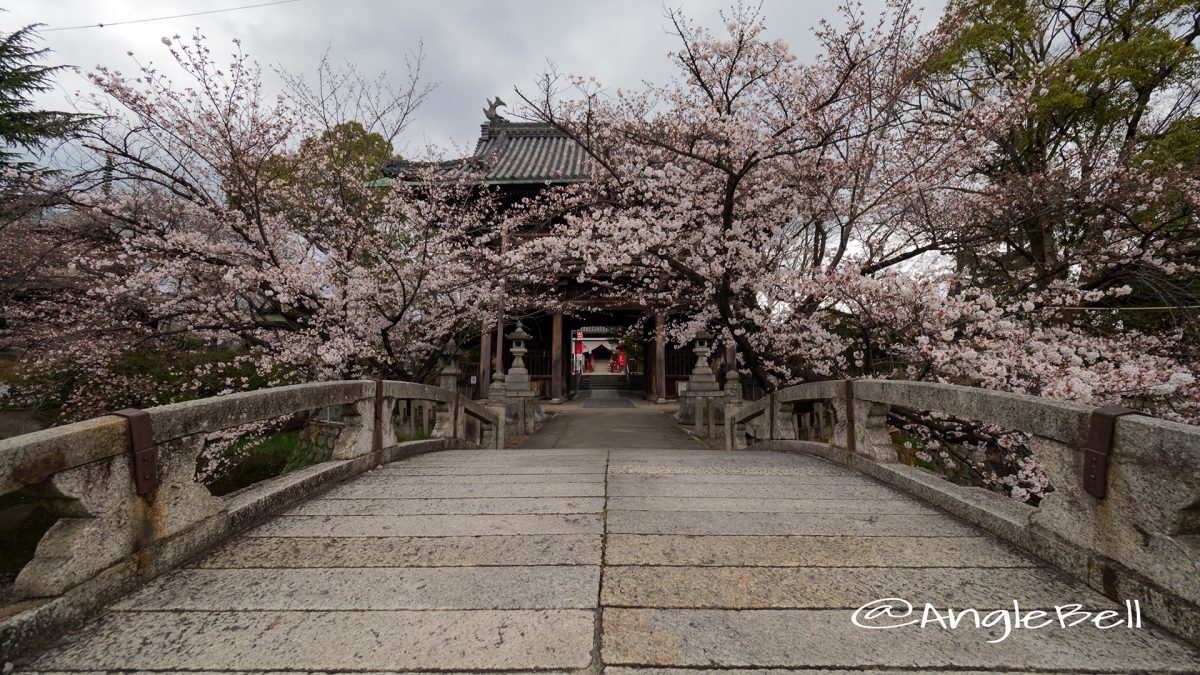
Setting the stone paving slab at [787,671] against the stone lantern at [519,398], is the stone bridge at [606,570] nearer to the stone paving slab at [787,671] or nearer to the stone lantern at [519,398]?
the stone paving slab at [787,671]

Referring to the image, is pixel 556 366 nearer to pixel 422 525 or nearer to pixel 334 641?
pixel 422 525

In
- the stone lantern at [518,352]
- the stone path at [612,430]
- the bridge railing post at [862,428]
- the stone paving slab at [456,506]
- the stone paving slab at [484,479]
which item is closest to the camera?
the stone paving slab at [456,506]

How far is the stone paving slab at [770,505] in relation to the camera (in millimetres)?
2953

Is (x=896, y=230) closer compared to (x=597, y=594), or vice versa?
(x=597, y=594)

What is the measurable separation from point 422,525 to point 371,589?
0.74m

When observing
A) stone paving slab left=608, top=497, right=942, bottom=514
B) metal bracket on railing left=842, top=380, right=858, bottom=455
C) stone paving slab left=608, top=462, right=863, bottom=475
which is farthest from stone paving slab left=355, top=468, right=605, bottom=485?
metal bracket on railing left=842, top=380, right=858, bottom=455

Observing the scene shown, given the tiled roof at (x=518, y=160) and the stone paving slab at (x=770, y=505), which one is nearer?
the stone paving slab at (x=770, y=505)

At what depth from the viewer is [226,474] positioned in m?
8.06

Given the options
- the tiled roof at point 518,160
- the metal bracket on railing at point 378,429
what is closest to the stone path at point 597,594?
the metal bracket on railing at point 378,429

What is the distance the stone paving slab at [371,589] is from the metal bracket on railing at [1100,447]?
79.3 inches

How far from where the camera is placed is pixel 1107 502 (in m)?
1.95

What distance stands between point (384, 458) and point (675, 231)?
4.91 meters

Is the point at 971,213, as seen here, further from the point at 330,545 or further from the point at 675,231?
the point at 330,545

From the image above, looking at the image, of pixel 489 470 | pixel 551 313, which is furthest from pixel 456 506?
pixel 551 313
